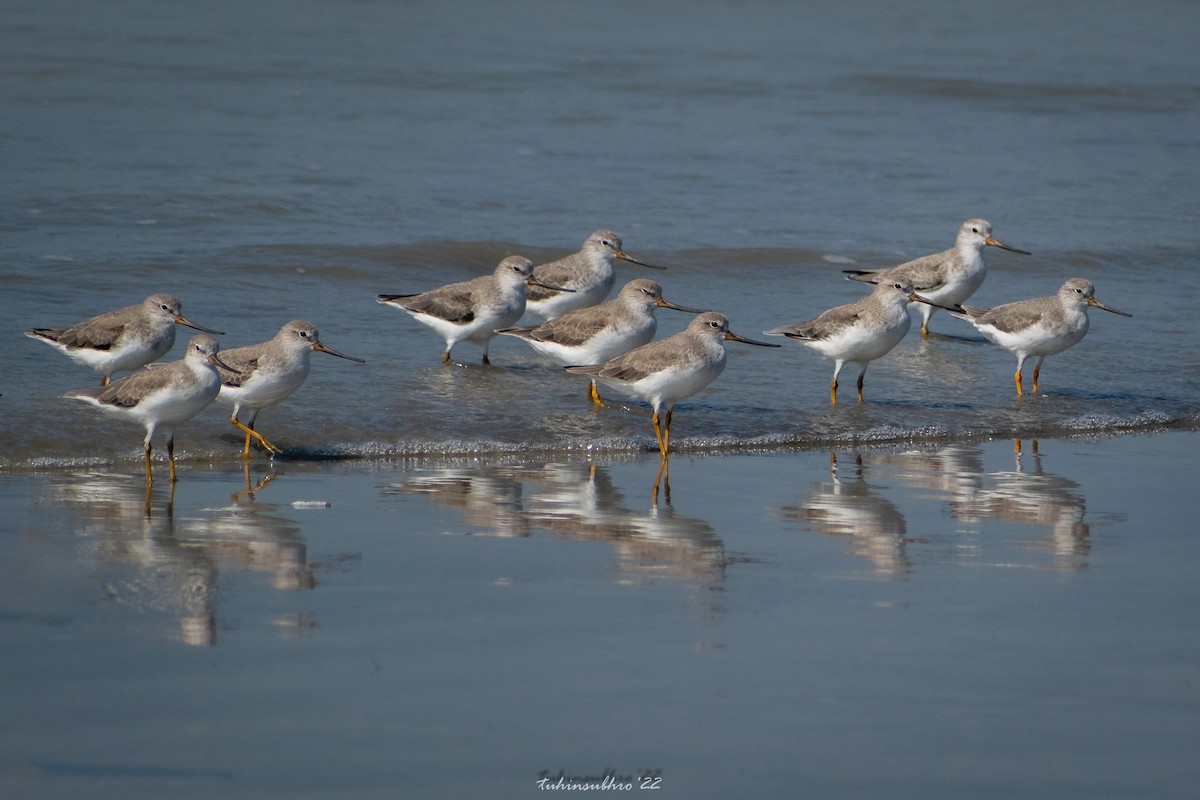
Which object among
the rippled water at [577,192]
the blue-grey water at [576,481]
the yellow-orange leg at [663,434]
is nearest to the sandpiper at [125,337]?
the blue-grey water at [576,481]

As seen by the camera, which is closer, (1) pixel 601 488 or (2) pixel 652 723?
(2) pixel 652 723

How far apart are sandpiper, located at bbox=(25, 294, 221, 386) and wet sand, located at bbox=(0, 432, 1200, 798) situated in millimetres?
1981

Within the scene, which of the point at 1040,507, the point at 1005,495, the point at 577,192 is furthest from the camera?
the point at 577,192

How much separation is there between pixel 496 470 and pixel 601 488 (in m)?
0.83

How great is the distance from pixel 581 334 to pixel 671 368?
82.9 inches

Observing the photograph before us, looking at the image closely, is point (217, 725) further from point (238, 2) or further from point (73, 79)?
point (238, 2)

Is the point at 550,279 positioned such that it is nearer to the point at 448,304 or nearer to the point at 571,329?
the point at 448,304

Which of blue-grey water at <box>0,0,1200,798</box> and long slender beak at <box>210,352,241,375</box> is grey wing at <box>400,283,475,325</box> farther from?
long slender beak at <box>210,352,241,375</box>

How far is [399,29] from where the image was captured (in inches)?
1227

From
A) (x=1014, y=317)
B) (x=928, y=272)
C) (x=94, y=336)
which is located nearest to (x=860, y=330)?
(x=1014, y=317)

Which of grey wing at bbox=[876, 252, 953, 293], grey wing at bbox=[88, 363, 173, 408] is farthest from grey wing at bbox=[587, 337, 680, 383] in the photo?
grey wing at bbox=[876, 252, 953, 293]

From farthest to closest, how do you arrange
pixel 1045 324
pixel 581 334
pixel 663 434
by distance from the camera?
pixel 1045 324 < pixel 581 334 < pixel 663 434

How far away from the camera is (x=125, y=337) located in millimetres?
10914

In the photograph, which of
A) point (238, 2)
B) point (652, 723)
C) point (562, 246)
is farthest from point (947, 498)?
point (238, 2)
